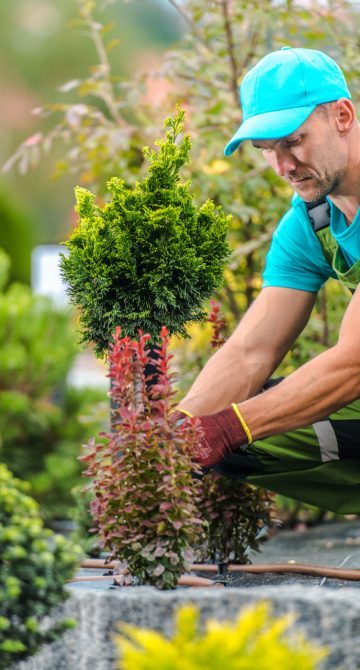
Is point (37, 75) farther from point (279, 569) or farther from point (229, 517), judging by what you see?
point (279, 569)

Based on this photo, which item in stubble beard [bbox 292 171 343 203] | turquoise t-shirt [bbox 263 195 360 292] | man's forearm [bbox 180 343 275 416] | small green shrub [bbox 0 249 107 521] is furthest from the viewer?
small green shrub [bbox 0 249 107 521]

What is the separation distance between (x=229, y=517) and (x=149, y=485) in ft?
2.46

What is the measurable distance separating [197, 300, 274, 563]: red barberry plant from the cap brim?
61cm

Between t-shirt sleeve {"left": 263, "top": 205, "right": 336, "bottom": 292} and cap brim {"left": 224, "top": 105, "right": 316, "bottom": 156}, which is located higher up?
cap brim {"left": 224, "top": 105, "right": 316, "bottom": 156}

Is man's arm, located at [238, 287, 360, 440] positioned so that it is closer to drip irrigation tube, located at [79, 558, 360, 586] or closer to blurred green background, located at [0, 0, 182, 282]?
drip irrigation tube, located at [79, 558, 360, 586]

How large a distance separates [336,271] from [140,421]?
3.85 ft

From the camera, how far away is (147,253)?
2553 millimetres

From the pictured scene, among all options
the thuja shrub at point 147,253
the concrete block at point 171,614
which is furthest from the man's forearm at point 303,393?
the concrete block at point 171,614

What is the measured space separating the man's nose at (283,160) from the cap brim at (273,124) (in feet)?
0.29

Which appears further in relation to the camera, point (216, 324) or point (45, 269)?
point (45, 269)

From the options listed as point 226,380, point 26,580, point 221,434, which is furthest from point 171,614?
point 226,380

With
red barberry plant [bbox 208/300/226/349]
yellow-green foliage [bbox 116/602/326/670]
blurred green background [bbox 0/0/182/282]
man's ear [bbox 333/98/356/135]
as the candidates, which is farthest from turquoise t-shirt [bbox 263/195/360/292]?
blurred green background [bbox 0/0/182/282]

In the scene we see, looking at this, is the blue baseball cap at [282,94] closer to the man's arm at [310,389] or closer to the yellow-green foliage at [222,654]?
the man's arm at [310,389]

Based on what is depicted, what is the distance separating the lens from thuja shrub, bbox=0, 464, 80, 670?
6.11 feet
